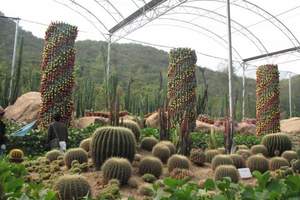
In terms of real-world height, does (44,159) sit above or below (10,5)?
below

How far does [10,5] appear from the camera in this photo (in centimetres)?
1973

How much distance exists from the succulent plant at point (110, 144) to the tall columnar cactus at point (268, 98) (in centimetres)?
785

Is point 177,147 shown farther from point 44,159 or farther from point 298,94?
point 298,94

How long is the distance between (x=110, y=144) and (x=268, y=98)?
8.08m

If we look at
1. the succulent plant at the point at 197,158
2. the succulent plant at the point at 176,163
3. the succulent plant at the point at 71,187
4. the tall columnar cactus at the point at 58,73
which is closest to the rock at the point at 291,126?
the tall columnar cactus at the point at 58,73

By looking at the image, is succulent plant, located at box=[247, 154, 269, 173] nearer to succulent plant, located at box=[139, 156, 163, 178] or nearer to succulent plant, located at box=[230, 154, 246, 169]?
succulent plant, located at box=[230, 154, 246, 169]

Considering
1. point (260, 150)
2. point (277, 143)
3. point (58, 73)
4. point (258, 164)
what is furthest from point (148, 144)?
point (58, 73)

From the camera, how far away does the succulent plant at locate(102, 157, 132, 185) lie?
483 centimetres

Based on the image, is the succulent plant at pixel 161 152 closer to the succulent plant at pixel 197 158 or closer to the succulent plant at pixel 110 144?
the succulent plant at pixel 197 158

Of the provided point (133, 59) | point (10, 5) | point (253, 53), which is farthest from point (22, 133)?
point (133, 59)

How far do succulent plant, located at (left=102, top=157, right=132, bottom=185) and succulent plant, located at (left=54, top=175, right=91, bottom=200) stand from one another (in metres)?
0.64

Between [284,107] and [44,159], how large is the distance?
26.7 metres

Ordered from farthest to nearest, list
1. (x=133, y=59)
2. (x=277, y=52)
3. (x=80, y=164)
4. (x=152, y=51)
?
(x=152, y=51)
(x=133, y=59)
(x=277, y=52)
(x=80, y=164)

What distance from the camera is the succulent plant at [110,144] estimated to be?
17.3ft
